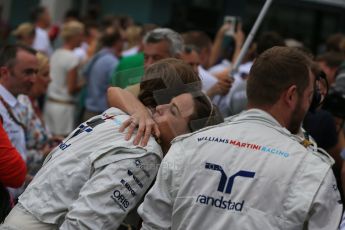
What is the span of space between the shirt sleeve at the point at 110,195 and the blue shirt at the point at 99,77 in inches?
243

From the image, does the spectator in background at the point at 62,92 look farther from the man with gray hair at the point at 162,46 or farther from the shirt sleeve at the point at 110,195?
the shirt sleeve at the point at 110,195

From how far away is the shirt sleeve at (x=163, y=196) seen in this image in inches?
118

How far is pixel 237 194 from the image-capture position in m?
2.88

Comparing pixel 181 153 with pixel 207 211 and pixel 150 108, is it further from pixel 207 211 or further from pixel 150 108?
pixel 150 108

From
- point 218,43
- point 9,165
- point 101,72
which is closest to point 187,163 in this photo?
point 9,165

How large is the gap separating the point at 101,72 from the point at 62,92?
116 centimetres

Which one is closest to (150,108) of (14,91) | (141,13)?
(14,91)

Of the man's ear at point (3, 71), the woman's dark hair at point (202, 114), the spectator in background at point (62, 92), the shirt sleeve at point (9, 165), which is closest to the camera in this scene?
the woman's dark hair at point (202, 114)

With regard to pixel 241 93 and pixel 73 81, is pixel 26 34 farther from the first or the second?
pixel 241 93

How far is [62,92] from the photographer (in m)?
10.3

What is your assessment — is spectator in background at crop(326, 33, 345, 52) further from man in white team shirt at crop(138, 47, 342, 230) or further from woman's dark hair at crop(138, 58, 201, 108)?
man in white team shirt at crop(138, 47, 342, 230)

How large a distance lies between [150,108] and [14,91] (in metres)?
1.95

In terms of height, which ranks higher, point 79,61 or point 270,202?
point 270,202

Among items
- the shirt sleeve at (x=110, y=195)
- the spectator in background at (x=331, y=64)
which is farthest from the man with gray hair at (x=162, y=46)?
the shirt sleeve at (x=110, y=195)
